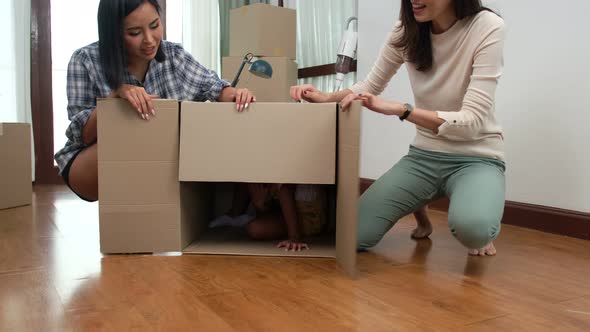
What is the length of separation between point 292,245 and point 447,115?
56 centimetres

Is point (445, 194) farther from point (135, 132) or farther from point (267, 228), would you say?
point (135, 132)

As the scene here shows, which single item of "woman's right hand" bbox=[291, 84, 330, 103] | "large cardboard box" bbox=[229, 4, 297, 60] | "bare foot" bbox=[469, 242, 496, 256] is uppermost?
"large cardboard box" bbox=[229, 4, 297, 60]

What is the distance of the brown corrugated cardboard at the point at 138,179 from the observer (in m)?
1.32

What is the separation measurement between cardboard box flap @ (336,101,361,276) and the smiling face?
1.92 feet

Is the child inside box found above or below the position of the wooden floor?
above

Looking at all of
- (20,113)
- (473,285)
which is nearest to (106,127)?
(473,285)

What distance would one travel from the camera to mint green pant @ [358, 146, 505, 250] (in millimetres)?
1245

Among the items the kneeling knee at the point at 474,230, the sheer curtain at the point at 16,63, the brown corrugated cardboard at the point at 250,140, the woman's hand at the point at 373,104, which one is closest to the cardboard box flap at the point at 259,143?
the brown corrugated cardboard at the point at 250,140

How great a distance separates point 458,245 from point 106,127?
1089 mm

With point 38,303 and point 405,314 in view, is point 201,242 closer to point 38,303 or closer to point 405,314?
point 38,303

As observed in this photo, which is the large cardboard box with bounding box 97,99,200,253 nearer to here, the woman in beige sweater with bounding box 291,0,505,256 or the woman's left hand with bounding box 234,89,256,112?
the woman's left hand with bounding box 234,89,256,112

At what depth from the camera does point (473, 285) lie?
3.69 ft

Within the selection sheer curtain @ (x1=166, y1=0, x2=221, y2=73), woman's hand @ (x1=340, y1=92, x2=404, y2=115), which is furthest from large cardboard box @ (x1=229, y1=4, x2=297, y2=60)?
woman's hand @ (x1=340, y1=92, x2=404, y2=115)

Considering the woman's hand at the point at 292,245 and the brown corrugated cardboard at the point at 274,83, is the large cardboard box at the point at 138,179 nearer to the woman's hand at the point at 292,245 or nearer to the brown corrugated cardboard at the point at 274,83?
the woman's hand at the point at 292,245
